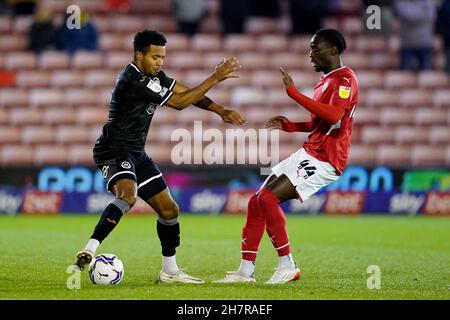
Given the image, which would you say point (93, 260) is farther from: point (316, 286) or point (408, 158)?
point (408, 158)

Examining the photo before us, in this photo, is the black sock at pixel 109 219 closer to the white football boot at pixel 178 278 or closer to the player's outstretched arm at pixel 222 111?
the white football boot at pixel 178 278

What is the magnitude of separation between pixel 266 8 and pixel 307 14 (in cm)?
124

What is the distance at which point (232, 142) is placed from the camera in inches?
733

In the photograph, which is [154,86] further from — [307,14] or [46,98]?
[307,14]

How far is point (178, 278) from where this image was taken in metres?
9.02

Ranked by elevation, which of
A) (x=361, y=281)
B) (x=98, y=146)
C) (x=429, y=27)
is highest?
(x=429, y=27)

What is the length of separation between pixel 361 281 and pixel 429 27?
12564 millimetres

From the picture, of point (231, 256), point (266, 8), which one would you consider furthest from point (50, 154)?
point (231, 256)

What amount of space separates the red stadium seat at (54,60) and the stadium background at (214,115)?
0.02 metres

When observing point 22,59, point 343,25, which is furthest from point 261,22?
point 22,59

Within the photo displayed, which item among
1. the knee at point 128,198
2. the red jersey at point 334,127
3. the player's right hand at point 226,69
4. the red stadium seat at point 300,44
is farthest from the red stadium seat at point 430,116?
the knee at point 128,198

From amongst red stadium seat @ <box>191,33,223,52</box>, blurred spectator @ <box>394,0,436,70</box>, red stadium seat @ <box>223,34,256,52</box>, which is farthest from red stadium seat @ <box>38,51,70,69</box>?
blurred spectator @ <box>394,0,436,70</box>

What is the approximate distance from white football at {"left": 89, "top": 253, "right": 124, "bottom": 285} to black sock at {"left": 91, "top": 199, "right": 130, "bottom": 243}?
0.77 feet

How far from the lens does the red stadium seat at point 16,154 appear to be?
20.0 meters
